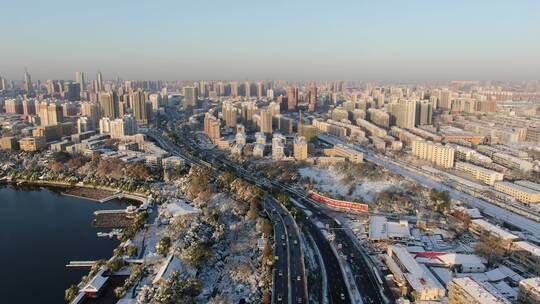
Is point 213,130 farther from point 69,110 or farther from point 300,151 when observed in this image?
point 69,110

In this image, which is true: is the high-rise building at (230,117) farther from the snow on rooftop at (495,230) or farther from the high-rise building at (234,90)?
the high-rise building at (234,90)

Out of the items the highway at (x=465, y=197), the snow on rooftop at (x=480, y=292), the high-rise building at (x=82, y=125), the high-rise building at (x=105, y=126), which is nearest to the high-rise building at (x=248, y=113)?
the high-rise building at (x=105, y=126)

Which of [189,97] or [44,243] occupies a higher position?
[189,97]

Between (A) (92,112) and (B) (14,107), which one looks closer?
(A) (92,112)

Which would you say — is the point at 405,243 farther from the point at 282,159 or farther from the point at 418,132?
the point at 418,132

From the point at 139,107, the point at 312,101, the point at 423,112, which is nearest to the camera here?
the point at 423,112

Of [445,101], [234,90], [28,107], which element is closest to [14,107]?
[28,107]

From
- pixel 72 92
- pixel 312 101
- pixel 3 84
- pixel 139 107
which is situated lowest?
pixel 139 107

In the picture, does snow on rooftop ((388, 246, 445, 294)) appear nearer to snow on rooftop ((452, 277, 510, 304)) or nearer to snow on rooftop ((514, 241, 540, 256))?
snow on rooftop ((452, 277, 510, 304))
